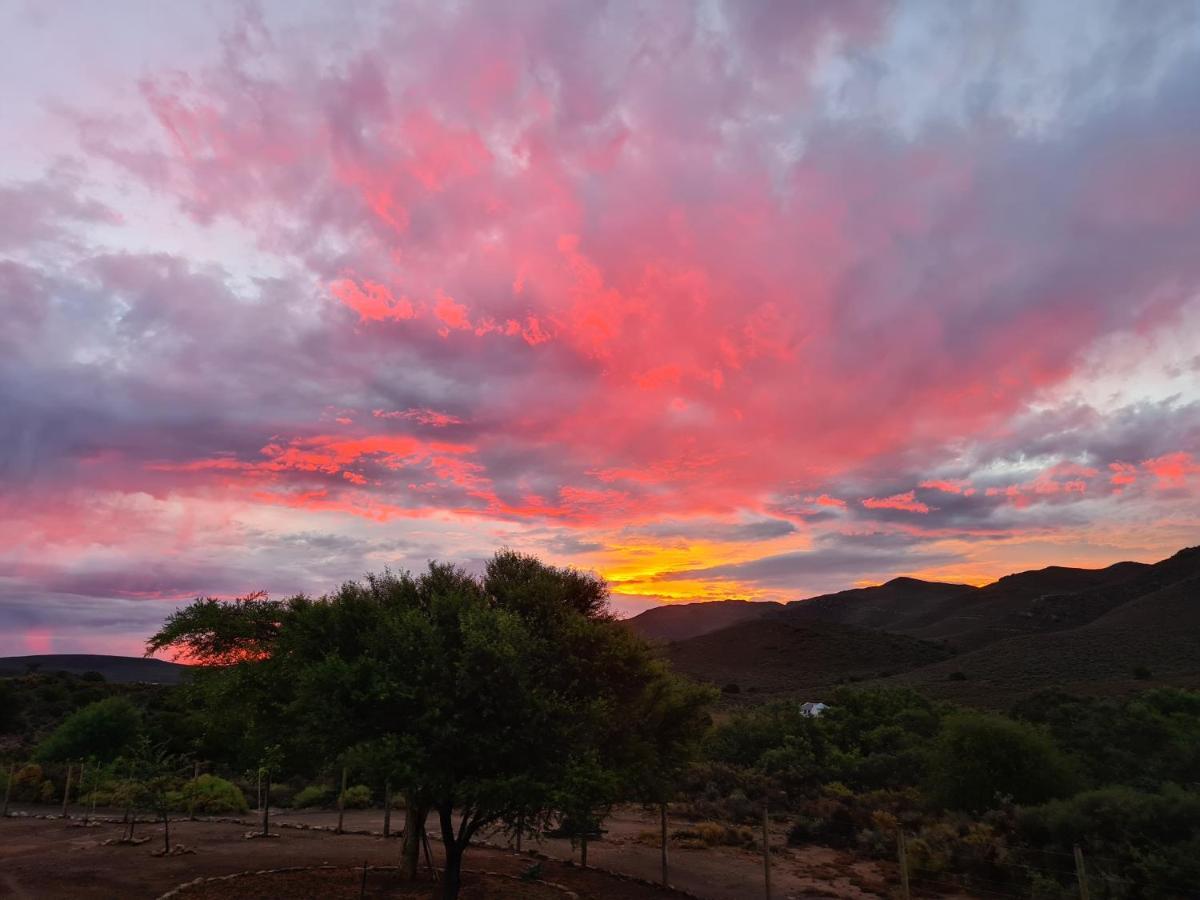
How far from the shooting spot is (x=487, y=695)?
45.5 feet

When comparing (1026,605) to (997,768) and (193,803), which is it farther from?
(193,803)

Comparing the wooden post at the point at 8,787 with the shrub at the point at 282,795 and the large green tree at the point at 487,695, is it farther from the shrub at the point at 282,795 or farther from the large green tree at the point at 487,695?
the large green tree at the point at 487,695

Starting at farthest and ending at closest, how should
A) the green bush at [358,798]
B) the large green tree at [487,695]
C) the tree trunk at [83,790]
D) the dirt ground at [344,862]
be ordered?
the green bush at [358,798], the tree trunk at [83,790], the dirt ground at [344,862], the large green tree at [487,695]

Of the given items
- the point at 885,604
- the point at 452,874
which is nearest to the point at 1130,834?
the point at 452,874

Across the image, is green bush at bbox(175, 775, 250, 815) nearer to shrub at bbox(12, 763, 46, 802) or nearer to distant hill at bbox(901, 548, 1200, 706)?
shrub at bbox(12, 763, 46, 802)

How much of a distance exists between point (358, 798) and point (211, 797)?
7.27 m

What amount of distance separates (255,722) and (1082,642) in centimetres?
7507

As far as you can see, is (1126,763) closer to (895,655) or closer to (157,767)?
(157,767)

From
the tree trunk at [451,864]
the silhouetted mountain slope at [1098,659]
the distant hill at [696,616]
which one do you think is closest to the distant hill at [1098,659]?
the silhouetted mountain slope at [1098,659]

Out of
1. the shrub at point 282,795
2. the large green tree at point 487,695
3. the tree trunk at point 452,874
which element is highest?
the large green tree at point 487,695

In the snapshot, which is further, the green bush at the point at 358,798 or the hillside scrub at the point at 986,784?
the green bush at the point at 358,798

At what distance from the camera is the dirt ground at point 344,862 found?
19.6 m

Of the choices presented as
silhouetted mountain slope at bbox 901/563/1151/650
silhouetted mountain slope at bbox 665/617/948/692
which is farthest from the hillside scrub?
silhouetted mountain slope at bbox 901/563/1151/650

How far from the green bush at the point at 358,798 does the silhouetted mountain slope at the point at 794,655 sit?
49220 millimetres
